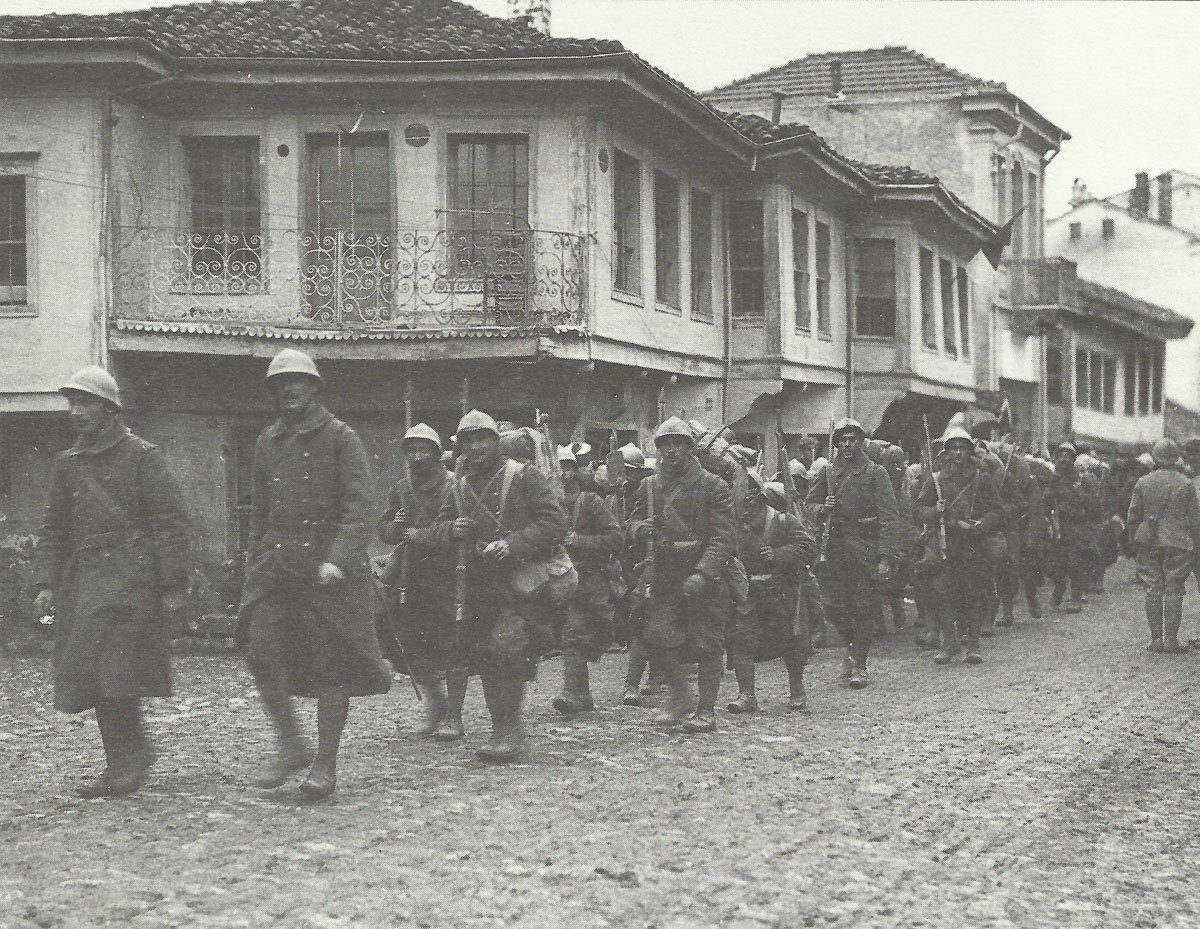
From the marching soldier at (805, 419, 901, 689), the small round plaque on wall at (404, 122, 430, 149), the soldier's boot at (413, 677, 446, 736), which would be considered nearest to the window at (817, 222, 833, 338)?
the small round plaque on wall at (404, 122, 430, 149)

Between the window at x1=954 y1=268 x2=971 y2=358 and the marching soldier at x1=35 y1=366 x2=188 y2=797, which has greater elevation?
the window at x1=954 y1=268 x2=971 y2=358

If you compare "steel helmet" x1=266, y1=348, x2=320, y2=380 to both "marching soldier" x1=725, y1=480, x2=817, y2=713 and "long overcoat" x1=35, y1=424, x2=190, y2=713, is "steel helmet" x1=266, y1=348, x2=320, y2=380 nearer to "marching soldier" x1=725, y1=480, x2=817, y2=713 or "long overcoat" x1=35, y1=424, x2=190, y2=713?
"long overcoat" x1=35, y1=424, x2=190, y2=713

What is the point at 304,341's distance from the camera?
18.3 meters

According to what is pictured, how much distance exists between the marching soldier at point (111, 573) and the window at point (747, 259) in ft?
56.9

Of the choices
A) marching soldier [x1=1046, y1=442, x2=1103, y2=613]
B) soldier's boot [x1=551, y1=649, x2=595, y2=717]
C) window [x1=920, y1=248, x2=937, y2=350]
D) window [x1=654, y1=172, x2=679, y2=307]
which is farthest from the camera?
window [x1=920, y1=248, x2=937, y2=350]

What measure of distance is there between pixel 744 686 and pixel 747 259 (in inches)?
570

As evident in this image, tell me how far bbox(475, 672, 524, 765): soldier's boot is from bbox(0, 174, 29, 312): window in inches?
474

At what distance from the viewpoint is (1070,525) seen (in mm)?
19266

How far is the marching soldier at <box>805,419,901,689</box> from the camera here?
12.2 meters

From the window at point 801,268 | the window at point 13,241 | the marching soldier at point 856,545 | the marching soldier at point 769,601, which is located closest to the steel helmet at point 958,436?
the marching soldier at point 856,545

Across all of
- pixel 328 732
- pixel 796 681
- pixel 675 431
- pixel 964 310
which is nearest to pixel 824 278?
pixel 964 310

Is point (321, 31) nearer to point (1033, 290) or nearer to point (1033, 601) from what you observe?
point (1033, 601)

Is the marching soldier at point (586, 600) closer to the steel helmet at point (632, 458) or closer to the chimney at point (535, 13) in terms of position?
the steel helmet at point (632, 458)

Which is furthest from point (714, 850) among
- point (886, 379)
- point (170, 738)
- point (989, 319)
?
point (989, 319)
